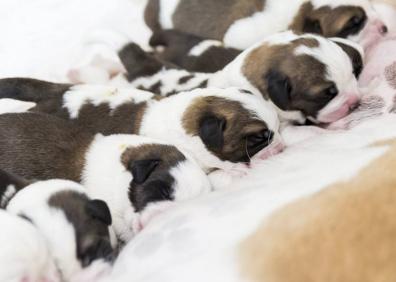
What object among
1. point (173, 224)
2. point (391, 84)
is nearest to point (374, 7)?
point (391, 84)

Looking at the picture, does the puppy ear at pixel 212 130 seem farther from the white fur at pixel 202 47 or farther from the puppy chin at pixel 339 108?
the white fur at pixel 202 47

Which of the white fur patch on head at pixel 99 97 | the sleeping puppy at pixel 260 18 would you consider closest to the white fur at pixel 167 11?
the sleeping puppy at pixel 260 18

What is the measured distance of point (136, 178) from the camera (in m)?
1.93

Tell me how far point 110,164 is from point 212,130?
14.2 inches

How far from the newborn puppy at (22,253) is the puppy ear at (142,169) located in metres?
0.39

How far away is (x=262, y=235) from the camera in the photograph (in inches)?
60.3

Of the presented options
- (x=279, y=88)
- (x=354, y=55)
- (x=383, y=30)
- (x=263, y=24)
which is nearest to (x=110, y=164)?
(x=279, y=88)

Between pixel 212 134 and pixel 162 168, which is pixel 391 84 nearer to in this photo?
pixel 212 134

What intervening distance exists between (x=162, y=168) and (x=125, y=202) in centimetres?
18

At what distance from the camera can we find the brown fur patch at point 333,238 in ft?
4.57

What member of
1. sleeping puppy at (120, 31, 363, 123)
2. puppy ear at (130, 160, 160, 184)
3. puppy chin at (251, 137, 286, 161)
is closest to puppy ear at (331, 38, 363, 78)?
sleeping puppy at (120, 31, 363, 123)

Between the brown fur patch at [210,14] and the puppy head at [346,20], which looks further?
the brown fur patch at [210,14]

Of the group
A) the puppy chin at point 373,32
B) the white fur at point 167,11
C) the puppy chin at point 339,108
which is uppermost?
the puppy chin at point 373,32

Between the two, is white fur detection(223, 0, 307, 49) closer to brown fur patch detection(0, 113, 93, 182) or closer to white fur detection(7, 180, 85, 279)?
brown fur patch detection(0, 113, 93, 182)
